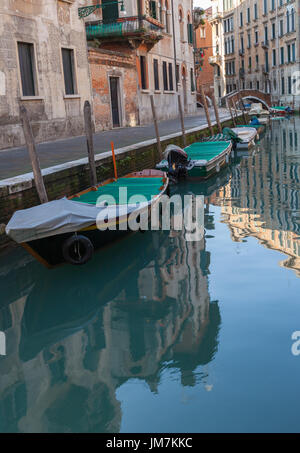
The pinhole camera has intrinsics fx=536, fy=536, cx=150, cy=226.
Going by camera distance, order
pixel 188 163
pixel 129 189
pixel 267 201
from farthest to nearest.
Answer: pixel 188 163
pixel 267 201
pixel 129 189

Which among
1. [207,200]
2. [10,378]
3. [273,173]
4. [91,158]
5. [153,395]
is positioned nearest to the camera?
[153,395]

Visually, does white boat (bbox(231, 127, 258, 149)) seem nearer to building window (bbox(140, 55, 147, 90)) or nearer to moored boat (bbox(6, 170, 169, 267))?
building window (bbox(140, 55, 147, 90))

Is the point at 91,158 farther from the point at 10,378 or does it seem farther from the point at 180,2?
the point at 180,2

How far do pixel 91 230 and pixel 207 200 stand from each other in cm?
469

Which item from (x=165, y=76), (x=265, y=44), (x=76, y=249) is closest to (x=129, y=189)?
(x=76, y=249)

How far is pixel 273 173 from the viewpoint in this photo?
13055mm

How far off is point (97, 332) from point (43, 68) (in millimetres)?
10296

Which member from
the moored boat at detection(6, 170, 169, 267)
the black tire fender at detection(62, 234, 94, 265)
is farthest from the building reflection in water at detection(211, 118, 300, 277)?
the black tire fender at detection(62, 234, 94, 265)

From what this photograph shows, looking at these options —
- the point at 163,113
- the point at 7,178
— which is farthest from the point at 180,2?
the point at 7,178

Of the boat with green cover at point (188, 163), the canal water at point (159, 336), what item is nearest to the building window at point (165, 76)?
the boat with green cover at point (188, 163)

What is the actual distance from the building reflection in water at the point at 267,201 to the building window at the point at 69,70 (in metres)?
5.19

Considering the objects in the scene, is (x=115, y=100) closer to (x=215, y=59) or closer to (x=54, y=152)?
(x=54, y=152)

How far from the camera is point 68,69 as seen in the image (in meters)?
15.2

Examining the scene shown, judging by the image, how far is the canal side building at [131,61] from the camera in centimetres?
1783
